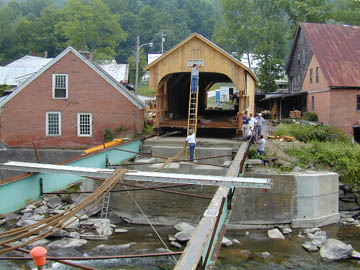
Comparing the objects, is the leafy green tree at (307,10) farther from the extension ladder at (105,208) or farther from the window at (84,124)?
the extension ladder at (105,208)

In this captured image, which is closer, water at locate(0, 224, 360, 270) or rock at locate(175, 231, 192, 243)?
water at locate(0, 224, 360, 270)

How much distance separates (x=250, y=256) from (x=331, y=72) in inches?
886

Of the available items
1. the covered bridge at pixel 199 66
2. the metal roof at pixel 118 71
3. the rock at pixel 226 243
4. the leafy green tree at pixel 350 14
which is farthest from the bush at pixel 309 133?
the leafy green tree at pixel 350 14

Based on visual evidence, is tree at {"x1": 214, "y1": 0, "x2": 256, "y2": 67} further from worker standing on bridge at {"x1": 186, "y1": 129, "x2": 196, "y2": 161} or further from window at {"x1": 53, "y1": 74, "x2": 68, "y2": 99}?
worker standing on bridge at {"x1": 186, "y1": 129, "x2": 196, "y2": 161}

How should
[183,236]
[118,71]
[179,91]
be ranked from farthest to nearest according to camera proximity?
[118,71]
[179,91]
[183,236]

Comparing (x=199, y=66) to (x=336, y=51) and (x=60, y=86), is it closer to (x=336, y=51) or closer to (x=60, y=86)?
(x=60, y=86)

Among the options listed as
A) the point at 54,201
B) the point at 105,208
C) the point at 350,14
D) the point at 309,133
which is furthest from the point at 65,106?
the point at 350,14

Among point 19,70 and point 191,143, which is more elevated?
point 19,70

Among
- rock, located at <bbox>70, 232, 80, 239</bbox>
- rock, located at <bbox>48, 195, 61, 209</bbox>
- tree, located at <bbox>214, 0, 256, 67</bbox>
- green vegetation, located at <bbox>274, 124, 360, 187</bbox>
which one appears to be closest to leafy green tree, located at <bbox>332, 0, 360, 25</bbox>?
tree, located at <bbox>214, 0, 256, 67</bbox>

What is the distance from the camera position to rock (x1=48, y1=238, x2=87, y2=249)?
548 inches

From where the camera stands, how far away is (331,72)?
3200 cm

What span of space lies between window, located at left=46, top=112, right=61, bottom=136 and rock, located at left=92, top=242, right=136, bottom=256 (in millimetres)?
14726

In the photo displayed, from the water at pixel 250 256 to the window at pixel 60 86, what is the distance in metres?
13.7

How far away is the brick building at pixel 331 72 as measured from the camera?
102ft
